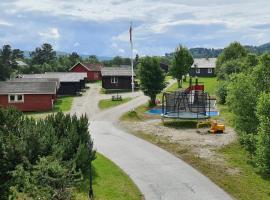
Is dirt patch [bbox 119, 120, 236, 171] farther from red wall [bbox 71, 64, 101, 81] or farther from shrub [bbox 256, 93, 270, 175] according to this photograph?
red wall [bbox 71, 64, 101, 81]

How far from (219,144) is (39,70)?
79.5 meters

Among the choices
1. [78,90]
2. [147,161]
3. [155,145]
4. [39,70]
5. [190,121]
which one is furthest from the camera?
[39,70]

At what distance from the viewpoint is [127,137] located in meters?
35.1

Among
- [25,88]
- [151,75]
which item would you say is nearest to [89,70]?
[25,88]

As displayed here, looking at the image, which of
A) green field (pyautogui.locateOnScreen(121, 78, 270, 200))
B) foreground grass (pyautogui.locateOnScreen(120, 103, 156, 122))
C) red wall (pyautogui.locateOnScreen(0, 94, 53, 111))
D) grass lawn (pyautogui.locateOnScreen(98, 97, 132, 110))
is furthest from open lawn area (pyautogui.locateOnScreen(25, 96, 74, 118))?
green field (pyautogui.locateOnScreen(121, 78, 270, 200))

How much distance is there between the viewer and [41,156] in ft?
66.8

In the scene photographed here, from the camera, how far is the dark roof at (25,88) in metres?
53.7

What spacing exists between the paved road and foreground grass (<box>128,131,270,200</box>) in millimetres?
623

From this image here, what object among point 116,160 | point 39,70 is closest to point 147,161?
point 116,160

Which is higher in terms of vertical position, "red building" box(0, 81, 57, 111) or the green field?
"red building" box(0, 81, 57, 111)

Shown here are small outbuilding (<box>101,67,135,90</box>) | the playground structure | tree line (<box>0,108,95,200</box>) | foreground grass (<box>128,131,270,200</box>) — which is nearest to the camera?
tree line (<box>0,108,95,200</box>)

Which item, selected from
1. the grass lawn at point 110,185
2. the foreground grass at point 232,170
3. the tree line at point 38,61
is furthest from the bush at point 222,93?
the tree line at point 38,61

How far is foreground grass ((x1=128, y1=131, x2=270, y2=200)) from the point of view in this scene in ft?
71.6

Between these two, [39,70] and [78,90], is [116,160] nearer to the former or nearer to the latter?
[78,90]
